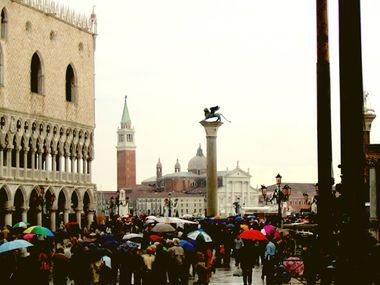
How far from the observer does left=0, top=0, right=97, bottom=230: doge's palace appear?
4788 centimetres

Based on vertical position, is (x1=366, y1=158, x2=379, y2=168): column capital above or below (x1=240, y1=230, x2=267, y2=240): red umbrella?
above

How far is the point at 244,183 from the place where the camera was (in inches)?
6560

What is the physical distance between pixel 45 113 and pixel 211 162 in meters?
14.0

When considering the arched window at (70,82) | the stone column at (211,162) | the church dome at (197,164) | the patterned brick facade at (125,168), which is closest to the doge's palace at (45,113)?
the arched window at (70,82)

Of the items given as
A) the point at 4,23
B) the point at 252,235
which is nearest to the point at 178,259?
the point at 252,235

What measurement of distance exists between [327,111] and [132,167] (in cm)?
14878

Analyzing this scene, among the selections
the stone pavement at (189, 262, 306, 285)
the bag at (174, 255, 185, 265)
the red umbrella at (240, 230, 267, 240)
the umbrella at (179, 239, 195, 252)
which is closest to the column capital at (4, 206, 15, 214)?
the stone pavement at (189, 262, 306, 285)

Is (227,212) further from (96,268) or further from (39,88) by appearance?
(96,268)

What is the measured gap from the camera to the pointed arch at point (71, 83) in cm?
5544

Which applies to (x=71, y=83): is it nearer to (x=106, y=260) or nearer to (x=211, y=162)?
(x=211, y=162)

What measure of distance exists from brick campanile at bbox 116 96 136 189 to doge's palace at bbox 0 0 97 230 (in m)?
101

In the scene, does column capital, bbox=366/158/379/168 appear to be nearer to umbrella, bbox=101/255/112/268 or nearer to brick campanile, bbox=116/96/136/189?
umbrella, bbox=101/255/112/268

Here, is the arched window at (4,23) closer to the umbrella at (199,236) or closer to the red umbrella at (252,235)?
the umbrella at (199,236)

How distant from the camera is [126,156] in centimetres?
15988
